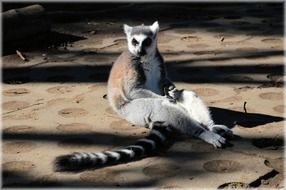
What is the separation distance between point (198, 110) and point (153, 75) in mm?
459

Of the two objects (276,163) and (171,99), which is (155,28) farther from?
(276,163)

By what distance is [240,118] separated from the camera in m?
3.89

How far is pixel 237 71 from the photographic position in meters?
5.02

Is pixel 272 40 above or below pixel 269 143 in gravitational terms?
above

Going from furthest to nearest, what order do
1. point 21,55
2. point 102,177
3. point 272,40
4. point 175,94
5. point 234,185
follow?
point 272,40 < point 21,55 < point 175,94 < point 102,177 < point 234,185

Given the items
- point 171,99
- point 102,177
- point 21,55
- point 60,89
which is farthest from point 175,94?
point 21,55

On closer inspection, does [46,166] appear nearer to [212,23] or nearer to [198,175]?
[198,175]

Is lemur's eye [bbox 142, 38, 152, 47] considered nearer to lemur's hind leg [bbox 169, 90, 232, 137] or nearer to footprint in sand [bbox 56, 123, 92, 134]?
lemur's hind leg [bbox 169, 90, 232, 137]

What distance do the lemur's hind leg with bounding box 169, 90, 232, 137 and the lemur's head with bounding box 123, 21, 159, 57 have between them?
1.11 ft

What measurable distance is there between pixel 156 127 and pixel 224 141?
16.9 inches

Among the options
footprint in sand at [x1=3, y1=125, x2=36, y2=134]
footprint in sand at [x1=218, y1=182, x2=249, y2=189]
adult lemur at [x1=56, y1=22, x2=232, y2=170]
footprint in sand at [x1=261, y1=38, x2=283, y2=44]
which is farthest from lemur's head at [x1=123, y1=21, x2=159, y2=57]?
footprint in sand at [x1=261, y1=38, x2=283, y2=44]

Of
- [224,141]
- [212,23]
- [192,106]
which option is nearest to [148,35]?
[192,106]

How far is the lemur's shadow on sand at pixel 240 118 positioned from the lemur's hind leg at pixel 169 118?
356 millimetres

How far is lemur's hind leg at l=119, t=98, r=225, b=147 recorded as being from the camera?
347 centimetres
